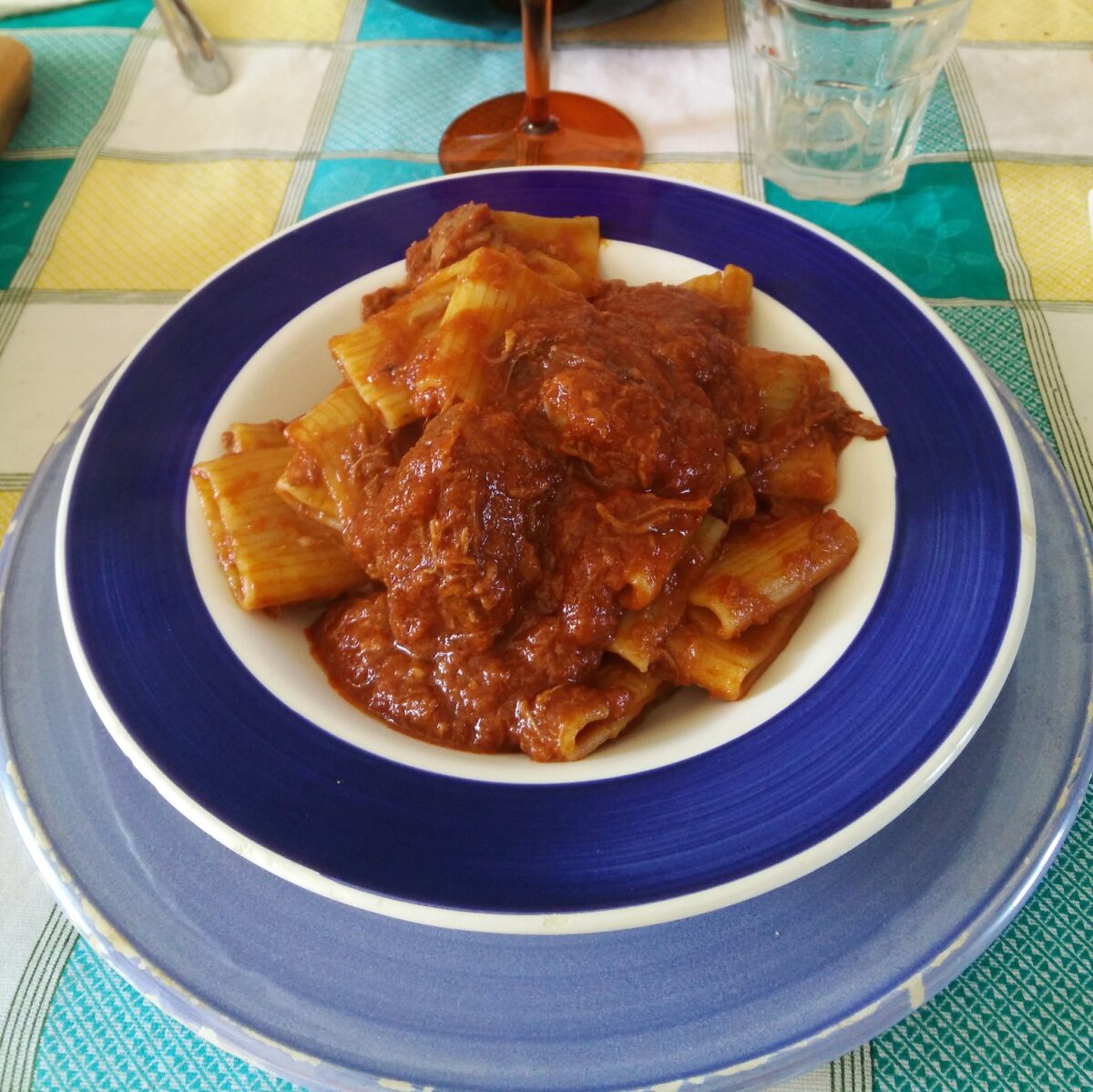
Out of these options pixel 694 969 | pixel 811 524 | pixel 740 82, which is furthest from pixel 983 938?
pixel 740 82

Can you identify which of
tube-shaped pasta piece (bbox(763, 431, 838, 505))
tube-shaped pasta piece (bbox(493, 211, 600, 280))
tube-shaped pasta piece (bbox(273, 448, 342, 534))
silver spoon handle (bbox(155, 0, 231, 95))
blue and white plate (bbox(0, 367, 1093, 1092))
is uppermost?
silver spoon handle (bbox(155, 0, 231, 95))

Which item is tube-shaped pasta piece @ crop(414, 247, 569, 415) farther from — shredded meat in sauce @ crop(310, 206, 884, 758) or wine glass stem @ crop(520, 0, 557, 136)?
wine glass stem @ crop(520, 0, 557, 136)

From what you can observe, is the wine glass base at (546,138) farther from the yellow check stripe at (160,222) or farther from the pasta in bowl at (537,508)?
the pasta in bowl at (537,508)

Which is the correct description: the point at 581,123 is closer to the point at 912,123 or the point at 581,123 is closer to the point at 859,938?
the point at 912,123

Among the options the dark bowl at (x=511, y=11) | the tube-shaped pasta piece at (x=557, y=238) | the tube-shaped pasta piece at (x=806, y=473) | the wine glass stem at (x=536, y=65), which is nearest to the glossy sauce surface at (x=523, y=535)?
the tube-shaped pasta piece at (x=806, y=473)

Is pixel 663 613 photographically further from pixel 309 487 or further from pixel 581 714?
pixel 309 487

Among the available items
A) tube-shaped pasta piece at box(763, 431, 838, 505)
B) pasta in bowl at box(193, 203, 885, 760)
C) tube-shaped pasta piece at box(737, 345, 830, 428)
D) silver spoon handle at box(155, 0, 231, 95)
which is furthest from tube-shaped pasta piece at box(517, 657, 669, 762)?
silver spoon handle at box(155, 0, 231, 95)
